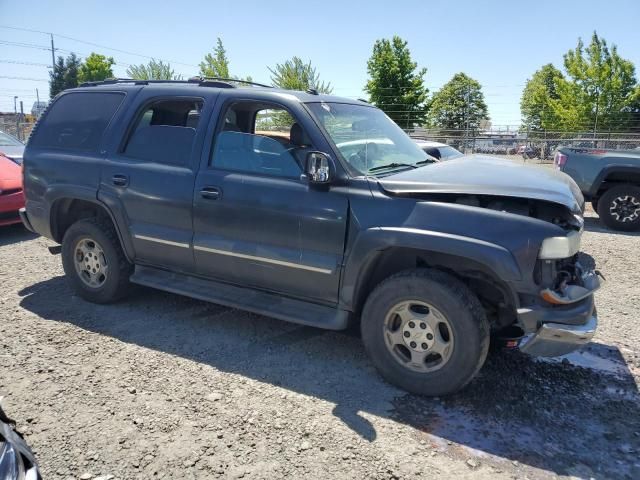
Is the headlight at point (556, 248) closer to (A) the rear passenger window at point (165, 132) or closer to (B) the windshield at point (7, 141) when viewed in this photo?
(A) the rear passenger window at point (165, 132)

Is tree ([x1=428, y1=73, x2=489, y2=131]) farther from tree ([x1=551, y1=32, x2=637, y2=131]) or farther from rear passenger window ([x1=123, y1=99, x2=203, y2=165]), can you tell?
rear passenger window ([x1=123, y1=99, x2=203, y2=165])

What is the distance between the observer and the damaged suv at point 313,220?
306 cm

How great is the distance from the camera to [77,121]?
187 inches

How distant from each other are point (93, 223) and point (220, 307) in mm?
1386

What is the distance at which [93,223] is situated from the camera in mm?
4641

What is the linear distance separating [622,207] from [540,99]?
4287cm

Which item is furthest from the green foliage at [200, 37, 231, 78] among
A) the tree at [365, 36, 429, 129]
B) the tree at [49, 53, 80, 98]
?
the tree at [49, 53, 80, 98]

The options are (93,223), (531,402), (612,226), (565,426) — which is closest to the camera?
(565,426)

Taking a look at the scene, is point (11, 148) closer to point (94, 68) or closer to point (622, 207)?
point (622, 207)

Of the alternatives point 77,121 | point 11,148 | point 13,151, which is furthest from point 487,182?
point 11,148

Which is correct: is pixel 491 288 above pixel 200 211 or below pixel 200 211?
below

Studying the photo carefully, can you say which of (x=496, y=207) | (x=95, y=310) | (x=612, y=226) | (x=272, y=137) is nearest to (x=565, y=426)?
(x=496, y=207)

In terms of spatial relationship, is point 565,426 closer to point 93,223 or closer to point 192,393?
point 192,393

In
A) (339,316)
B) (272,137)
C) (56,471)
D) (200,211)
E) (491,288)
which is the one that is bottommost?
(56,471)
